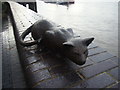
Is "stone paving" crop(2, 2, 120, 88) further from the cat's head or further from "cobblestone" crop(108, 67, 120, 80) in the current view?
the cat's head

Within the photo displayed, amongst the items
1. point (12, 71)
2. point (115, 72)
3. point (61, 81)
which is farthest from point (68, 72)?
point (12, 71)

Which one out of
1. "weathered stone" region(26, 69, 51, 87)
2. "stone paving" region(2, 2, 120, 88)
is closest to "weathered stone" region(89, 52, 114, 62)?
"stone paving" region(2, 2, 120, 88)

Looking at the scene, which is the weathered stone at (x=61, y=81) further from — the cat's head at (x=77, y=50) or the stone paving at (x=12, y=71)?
the stone paving at (x=12, y=71)

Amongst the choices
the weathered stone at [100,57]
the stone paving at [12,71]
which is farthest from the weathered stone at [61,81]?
the weathered stone at [100,57]

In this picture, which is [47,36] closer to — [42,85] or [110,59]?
[42,85]

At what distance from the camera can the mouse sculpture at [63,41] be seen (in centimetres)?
101

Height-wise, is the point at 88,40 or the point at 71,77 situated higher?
the point at 88,40

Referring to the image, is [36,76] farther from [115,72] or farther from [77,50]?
[115,72]

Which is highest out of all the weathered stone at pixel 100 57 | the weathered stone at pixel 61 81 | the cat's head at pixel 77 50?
the cat's head at pixel 77 50

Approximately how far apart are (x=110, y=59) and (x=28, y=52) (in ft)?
2.92

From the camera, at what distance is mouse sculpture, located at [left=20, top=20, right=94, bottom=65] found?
101 centimetres

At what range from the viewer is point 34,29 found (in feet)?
4.72

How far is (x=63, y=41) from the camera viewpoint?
1136 millimetres

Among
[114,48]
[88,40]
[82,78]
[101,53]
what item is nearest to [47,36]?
[88,40]
